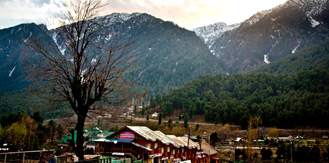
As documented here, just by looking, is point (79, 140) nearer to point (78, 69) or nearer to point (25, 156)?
point (78, 69)

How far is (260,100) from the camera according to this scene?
13712 cm

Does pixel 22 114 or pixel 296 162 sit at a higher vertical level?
pixel 22 114

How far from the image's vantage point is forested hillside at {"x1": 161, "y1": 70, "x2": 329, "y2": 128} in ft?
354

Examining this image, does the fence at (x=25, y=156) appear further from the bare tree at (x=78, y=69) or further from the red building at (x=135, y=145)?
the red building at (x=135, y=145)

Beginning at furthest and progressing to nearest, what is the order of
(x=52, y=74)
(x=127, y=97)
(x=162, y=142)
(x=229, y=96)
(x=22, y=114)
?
(x=229, y=96)
(x=22, y=114)
(x=162, y=142)
(x=127, y=97)
(x=52, y=74)

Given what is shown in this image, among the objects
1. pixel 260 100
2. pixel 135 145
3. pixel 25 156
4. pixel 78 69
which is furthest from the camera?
pixel 260 100

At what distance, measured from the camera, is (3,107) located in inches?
6245

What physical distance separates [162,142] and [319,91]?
12666 cm

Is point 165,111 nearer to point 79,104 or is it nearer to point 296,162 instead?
point 296,162

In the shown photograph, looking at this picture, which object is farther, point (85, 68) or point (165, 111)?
point (165, 111)

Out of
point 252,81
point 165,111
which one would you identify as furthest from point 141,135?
point 252,81

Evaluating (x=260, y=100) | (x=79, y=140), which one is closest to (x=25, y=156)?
(x=79, y=140)

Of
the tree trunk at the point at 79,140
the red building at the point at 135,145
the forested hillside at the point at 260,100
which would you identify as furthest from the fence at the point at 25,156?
the forested hillside at the point at 260,100

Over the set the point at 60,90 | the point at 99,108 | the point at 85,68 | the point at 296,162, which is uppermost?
the point at 85,68
